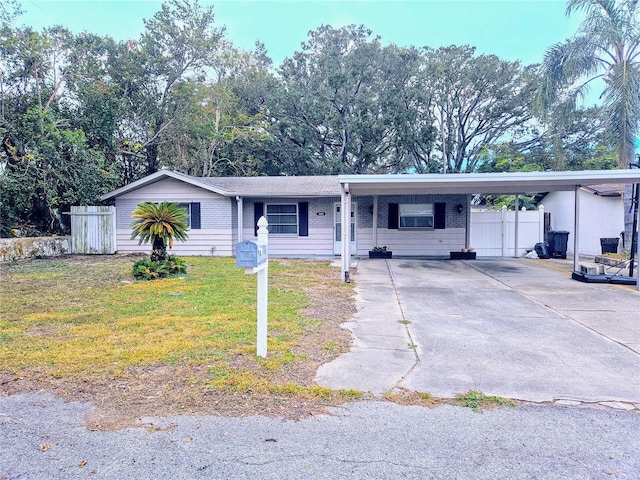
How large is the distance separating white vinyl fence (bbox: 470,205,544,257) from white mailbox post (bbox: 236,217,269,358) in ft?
41.6

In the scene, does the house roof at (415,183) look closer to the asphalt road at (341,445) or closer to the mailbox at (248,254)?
the mailbox at (248,254)

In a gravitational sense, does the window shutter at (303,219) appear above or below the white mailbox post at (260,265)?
above

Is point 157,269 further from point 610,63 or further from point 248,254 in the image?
point 610,63

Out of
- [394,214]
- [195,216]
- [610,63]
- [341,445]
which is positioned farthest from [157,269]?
[610,63]

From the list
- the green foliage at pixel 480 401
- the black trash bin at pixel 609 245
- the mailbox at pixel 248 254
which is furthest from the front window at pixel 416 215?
the green foliage at pixel 480 401

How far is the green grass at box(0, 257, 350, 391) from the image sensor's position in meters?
3.89

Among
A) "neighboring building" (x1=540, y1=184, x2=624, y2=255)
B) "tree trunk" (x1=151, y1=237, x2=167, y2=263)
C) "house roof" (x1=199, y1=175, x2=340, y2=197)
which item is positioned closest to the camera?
"tree trunk" (x1=151, y1=237, x2=167, y2=263)

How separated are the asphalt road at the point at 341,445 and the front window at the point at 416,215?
470 inches

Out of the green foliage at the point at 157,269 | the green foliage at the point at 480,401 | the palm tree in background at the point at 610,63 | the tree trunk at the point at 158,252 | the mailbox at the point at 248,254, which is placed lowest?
the green foliage at the point at 480,401

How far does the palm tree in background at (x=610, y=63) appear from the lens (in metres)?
11.1

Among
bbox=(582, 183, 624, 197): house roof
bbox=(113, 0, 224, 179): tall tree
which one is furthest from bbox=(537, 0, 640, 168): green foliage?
bbox=(113, 0, 224, 179): tall tree

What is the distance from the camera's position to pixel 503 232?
1497cm

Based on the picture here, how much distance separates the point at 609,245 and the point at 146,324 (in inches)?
614

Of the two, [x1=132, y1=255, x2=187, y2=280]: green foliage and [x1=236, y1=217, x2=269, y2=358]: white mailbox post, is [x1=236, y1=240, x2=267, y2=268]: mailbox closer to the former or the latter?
[x1=236, y1=217, x2=269, y2=358]: white mailbox post
